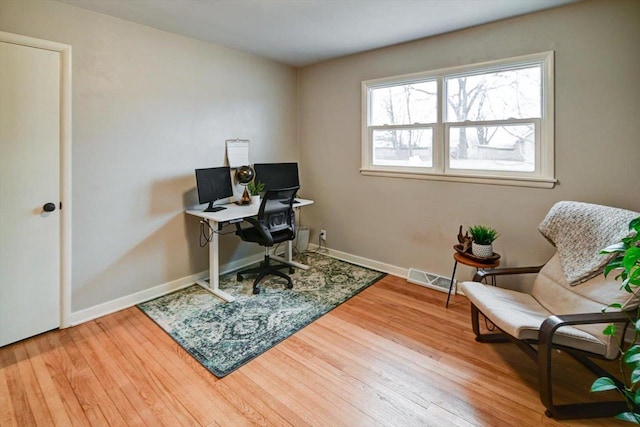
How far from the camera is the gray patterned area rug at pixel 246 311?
7.56 feet

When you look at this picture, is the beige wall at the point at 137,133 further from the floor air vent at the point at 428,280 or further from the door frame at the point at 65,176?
the floor air vent at the point at 428,280

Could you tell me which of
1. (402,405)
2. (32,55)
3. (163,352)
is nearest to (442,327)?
(402,405)

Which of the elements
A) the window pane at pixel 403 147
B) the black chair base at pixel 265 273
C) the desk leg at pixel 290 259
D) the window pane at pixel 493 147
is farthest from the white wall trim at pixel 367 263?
the window pane at pixel 493 147

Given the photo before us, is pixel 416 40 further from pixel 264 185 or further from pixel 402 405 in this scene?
pixel 402 405

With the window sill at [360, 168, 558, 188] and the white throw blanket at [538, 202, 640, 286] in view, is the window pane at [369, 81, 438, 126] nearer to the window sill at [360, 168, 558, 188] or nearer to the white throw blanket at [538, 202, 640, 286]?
the window sill at [360, 168, 558, 188]

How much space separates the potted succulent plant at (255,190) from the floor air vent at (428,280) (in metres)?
1.86

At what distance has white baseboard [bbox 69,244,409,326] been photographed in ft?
8.87

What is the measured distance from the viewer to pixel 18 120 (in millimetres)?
2238

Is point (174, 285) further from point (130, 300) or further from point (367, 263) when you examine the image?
point (367, 263)

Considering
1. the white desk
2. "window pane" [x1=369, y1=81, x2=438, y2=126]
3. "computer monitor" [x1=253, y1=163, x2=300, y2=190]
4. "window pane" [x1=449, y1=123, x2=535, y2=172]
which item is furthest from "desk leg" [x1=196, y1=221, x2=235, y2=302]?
"window pane" [x1=449, y1=123, x2=535, y2=172]

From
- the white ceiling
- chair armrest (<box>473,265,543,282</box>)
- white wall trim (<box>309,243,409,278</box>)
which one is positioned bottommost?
white wall trim (<box>309,243,409,278</box>)

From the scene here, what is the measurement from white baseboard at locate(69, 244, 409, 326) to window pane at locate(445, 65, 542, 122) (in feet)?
5.72

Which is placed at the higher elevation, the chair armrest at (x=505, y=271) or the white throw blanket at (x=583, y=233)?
the white throw blanket at (x=583, y=233)

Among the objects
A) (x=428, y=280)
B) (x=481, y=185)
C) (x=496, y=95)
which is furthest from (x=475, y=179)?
(x=428, y=280)
